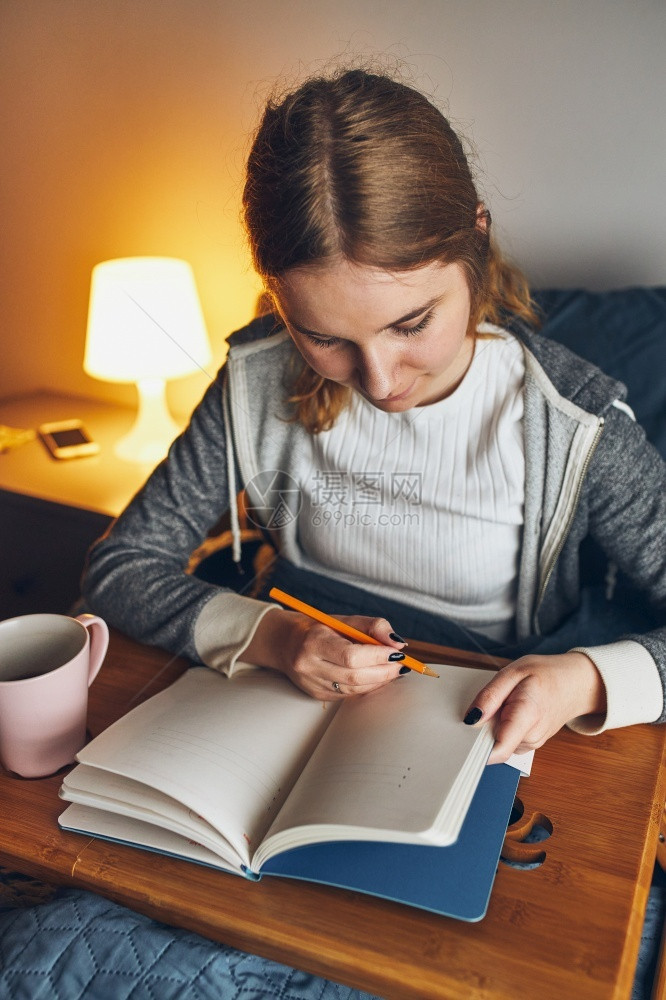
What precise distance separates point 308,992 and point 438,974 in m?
0.15

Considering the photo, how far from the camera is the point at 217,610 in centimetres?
85

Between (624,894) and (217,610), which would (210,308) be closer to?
(217,610)

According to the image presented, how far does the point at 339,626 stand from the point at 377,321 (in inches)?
10.8

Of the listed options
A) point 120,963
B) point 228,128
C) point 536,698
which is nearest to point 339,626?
point 536,698

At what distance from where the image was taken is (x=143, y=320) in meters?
1.52

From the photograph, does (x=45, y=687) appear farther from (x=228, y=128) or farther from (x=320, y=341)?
(x=228, y=128)

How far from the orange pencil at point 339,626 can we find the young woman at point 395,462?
0.01 meters

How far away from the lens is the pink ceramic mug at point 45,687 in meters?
0.64

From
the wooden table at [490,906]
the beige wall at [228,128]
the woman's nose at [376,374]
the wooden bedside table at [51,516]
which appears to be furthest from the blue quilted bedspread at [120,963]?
the wooden bedside table at [51,516]

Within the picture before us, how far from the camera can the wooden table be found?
0.51 meters

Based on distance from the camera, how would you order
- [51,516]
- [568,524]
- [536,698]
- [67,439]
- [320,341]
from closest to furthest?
[536,698], [320,341], [568,524], [51,516], [67,439]

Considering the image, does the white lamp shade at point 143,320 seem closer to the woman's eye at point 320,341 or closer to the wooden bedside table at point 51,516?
the wooden bedside table at point 51,516

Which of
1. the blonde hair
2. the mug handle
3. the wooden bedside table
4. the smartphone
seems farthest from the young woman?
the smartphone

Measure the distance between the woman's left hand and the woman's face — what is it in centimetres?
29
